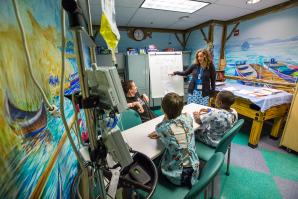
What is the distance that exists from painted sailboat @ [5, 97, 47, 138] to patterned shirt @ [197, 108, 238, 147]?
134 cm

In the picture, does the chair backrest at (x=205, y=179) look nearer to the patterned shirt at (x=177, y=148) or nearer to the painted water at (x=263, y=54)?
the patterned shirt at (x=177, y=148)

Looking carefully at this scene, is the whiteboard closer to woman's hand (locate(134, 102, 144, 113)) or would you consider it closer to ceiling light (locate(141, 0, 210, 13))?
ceiling light (locate(141, 0, 210, 13))

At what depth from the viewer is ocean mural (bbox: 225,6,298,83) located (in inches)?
101

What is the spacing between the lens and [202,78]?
8.89 feet

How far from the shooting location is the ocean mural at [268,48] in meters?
2.56

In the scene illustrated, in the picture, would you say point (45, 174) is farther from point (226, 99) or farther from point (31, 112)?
point (226, 99)

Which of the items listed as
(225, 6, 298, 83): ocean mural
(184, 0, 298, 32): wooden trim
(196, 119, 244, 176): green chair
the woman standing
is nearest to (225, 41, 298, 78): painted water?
(225, 6, 298, 83): ocean mural

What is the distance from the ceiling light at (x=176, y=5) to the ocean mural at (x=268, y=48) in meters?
1.26

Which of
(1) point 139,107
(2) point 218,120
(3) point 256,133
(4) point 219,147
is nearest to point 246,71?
(3) point 256,133

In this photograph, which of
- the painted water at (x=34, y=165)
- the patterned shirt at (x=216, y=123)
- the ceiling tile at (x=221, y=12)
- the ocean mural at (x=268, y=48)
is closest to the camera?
the painted water at (x=34, y=165)

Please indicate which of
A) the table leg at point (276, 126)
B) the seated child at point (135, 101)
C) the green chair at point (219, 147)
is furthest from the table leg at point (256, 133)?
the seated child at point (135, 101)

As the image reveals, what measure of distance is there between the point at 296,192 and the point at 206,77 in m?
1.78

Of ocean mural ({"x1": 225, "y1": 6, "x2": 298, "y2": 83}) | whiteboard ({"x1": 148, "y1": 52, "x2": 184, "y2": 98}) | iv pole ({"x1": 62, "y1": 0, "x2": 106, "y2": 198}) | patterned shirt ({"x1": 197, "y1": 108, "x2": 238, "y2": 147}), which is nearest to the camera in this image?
iv pole ({"x1": 62, "y1": 0, "x2": 106, "y2": 198})

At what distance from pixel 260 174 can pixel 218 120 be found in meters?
0.99
